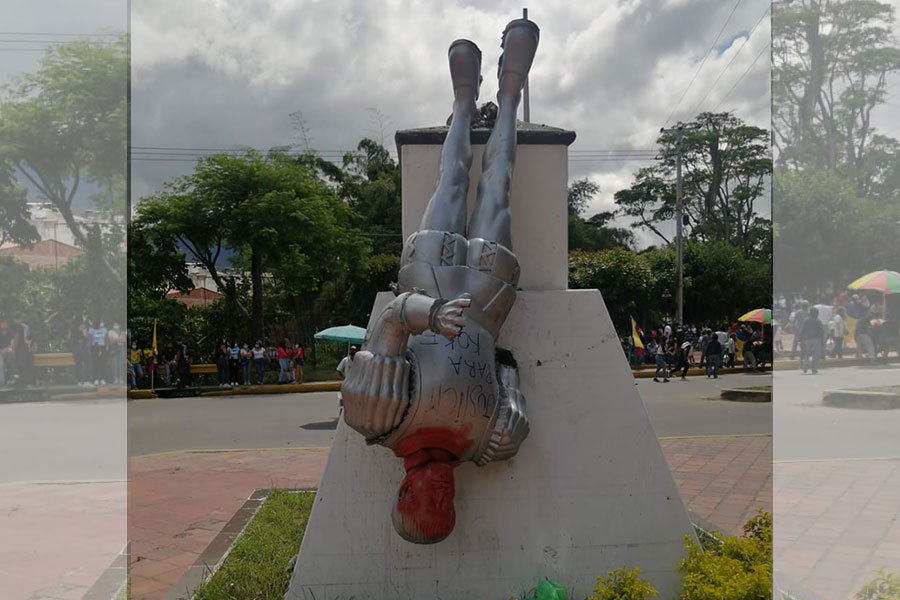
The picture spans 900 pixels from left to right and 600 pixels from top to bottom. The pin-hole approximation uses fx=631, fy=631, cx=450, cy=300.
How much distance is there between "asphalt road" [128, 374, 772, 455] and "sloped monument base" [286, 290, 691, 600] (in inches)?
179

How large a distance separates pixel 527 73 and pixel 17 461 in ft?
9.58

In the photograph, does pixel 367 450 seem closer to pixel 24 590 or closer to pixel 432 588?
pixel 432 588

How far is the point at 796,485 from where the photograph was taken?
1215 millimetres

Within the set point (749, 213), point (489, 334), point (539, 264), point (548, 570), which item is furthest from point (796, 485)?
point (749, 213)

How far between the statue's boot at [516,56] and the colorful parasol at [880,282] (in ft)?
7.81

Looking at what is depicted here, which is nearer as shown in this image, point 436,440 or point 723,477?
point 436,440

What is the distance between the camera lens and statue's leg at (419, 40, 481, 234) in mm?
2910

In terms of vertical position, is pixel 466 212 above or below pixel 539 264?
above

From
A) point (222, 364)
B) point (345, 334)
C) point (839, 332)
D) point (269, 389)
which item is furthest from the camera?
point (222, 364)

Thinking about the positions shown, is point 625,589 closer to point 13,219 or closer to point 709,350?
point 13,219

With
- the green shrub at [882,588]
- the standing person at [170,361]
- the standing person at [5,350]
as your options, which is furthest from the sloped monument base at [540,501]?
the standing person at [170,361]

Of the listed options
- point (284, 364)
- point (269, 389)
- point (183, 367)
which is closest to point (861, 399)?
point (269, 389)

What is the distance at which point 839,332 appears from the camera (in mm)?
1082

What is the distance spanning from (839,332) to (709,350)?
1466 centimetres
